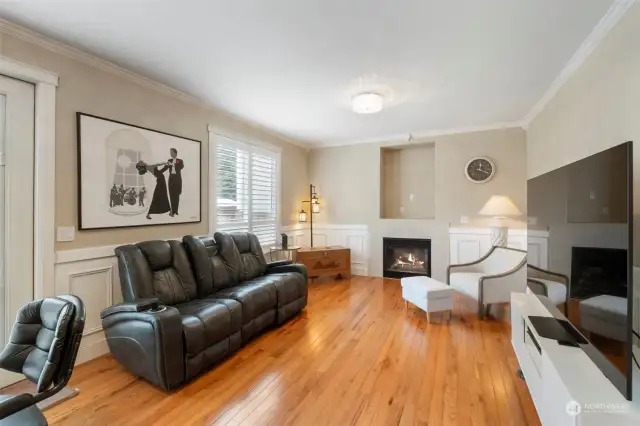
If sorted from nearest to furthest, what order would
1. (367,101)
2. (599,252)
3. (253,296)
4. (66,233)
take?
(599,252)
(66,233)
(253,296)
(367,101)

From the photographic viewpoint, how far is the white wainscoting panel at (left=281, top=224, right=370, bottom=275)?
5879 millimetres

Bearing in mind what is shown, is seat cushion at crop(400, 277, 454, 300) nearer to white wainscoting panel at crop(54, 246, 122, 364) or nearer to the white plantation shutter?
the white plantation shutter

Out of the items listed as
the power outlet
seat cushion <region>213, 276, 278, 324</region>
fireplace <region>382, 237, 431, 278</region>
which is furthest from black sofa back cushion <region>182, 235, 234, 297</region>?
fireplace <region>382, 237, 431, 278</region>

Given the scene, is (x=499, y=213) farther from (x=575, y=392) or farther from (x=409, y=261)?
(x=575, y=392)

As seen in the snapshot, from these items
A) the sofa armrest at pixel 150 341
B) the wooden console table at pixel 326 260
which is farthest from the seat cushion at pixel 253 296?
the wooden console table at pixel 326 260

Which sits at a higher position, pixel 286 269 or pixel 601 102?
pixel 601 102

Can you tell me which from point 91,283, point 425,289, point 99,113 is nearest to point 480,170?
point 425,289

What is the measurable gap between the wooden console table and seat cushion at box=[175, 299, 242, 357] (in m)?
2.59

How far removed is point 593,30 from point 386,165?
388 centimetres

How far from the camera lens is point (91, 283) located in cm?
269

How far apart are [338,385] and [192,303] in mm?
1455

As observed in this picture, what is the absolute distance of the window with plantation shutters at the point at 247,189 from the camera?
4.21 m

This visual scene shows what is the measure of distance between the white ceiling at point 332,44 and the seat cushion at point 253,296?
2106 millimetres

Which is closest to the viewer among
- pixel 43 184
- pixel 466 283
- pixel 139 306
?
pixel 139 306
